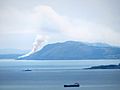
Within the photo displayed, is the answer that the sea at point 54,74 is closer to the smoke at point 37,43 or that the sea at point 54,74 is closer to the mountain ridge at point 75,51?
the mountain ridge at point 75,51

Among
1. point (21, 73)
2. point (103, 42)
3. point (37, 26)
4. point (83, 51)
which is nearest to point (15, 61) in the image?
point (21, 73)

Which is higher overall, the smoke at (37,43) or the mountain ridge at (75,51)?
the smoke at (37,43)

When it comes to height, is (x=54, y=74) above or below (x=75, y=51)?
below

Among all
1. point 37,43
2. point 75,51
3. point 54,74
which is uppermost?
point 37,43

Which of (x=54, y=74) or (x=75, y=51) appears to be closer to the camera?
(x=75, y=51)

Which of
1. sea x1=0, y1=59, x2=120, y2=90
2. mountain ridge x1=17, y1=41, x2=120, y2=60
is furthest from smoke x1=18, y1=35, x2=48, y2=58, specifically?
sea x1=0, y1=59, x2=120, y2=90

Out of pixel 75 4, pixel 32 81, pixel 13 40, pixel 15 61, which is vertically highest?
pixel 75 4

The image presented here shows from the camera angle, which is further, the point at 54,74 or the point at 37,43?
the point at 54,74

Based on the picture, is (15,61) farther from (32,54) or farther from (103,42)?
(103,42)

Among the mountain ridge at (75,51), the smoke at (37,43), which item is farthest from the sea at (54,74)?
the smoke at (37,43)
